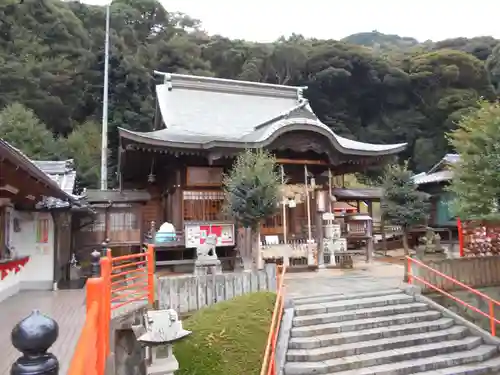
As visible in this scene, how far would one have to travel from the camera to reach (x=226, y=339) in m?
6.65

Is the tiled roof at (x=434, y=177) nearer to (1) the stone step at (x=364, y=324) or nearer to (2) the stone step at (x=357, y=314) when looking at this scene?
(2) the stone step at (x=357, y=314)

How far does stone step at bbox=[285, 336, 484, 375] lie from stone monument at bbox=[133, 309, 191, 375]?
257 centimetres

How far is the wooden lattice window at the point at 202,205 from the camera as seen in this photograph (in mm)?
13734

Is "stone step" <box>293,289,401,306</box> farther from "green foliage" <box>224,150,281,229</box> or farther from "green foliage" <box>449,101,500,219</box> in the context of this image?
"green foliage" <box>449,101,500,219</box>

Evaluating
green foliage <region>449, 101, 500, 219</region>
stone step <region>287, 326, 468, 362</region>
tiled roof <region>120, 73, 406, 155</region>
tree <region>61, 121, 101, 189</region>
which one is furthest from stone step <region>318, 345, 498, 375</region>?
tree <region>61, 121, 101, 189</region>

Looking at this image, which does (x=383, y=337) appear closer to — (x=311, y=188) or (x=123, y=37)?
(x=311, y=188)

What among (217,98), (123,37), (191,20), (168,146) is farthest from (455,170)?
(191,20)

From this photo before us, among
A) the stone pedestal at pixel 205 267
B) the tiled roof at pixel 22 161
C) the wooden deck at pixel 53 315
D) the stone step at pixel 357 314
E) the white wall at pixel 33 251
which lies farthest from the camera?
the white wall at pixel 33 251

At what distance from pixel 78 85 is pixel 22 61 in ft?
15.3

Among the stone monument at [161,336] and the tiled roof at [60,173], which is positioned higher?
the tiled roof at [60,173]

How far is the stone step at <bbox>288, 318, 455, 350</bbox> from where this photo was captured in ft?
24.6

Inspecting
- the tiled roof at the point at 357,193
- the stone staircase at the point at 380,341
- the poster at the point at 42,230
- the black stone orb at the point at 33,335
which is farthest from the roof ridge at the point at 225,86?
the black stone orb at the point at 33,335

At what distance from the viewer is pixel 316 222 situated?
47.8ft

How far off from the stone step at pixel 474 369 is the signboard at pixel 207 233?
24.4 ft
